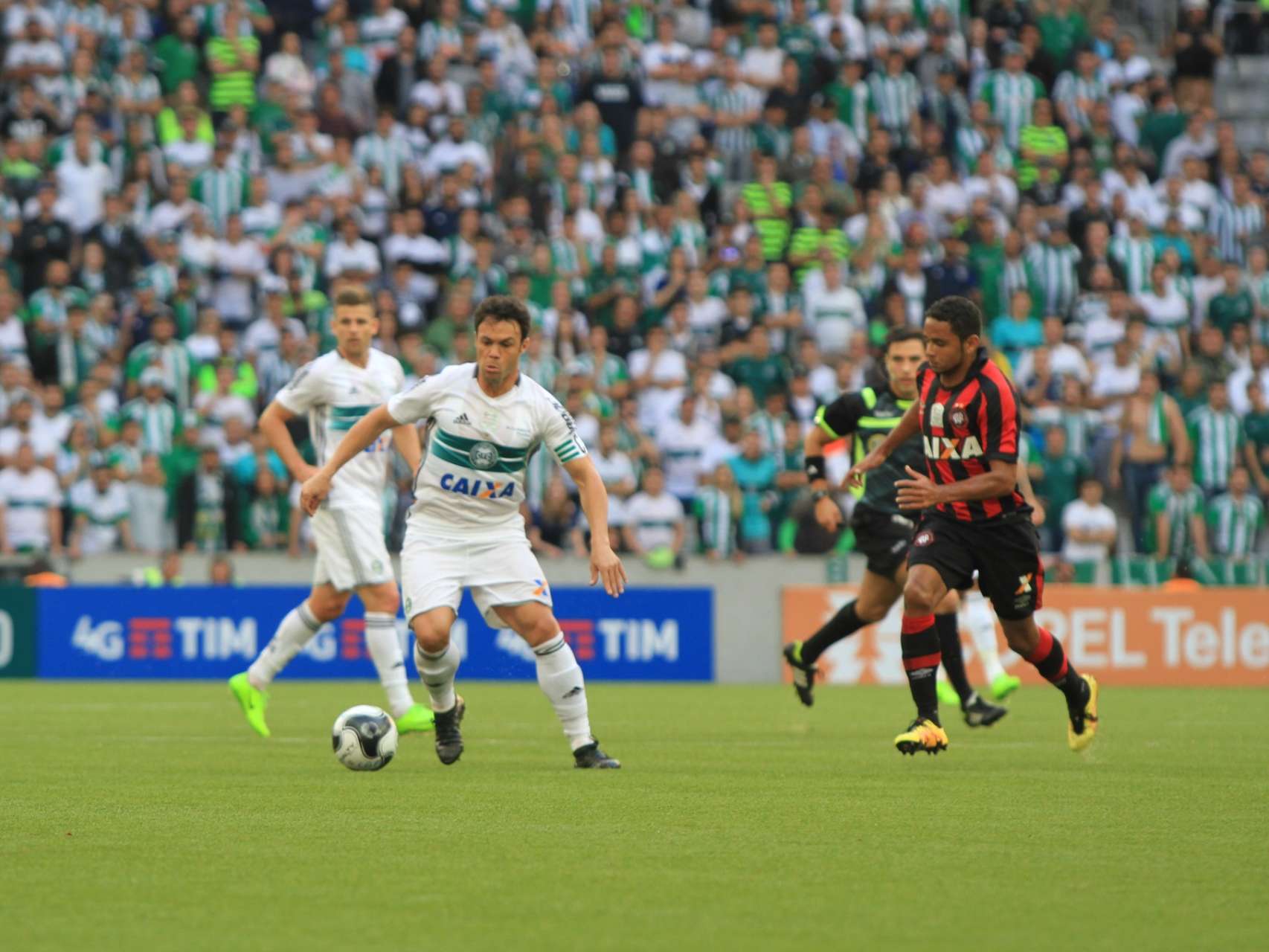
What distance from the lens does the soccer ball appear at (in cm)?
952

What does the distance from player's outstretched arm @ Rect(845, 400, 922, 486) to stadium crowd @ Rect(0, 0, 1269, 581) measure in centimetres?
904

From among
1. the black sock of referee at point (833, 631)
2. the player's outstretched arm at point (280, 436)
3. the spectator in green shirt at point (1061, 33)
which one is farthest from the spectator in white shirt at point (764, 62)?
the player's outstretched arm at point (280, 436)

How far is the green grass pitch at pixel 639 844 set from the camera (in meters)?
5.28

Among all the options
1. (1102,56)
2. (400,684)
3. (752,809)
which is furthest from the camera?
(1102,56)

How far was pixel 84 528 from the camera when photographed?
64.8 feet

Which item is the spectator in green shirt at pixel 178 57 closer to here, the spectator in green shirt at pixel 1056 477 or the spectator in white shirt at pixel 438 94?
the spectator in white shirt at pixel 438 94

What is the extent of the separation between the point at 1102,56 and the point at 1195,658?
33.4 ft

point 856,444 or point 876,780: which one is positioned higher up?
point 856,444

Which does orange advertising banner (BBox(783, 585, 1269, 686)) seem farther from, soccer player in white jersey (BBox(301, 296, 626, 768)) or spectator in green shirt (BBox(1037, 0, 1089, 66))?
soccer player in white jersey (BBox(301, 296, 626, 768))

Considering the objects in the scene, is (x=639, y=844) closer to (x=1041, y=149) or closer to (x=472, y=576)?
(x=472, y=576)

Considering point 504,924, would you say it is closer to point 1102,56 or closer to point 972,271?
point 972,271

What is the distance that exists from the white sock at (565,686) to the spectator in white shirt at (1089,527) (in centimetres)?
1102

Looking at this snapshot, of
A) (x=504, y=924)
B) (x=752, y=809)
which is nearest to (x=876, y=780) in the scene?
(x=752, y=809)

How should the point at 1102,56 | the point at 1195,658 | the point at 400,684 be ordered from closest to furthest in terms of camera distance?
the point at 400,684 < the point at 1195,658 < the point at 1102,56
